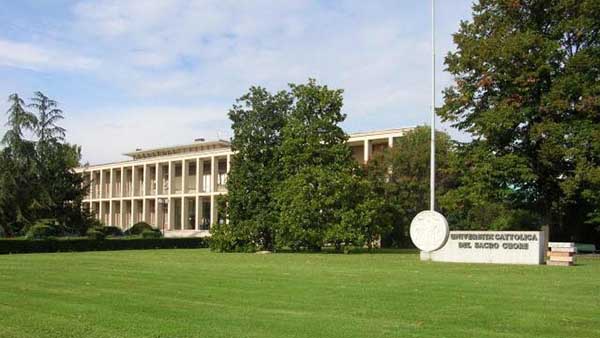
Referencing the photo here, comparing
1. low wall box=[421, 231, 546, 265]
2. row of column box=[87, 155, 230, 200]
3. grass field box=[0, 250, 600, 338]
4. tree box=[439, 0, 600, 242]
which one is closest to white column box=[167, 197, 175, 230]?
row of column box=[87, 155, 230, 200]

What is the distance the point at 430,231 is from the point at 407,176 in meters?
20.6

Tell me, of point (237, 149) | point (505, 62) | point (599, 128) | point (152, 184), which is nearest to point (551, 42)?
point (505, 62)

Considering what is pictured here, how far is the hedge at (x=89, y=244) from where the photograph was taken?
132 feet

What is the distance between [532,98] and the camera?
33344 millimetres

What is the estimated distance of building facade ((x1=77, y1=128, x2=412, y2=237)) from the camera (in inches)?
2972

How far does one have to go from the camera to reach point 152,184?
84250 millimetres

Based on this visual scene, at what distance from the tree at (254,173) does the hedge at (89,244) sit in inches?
180

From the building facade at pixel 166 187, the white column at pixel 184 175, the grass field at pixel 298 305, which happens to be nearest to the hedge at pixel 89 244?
the building facade at pixel 166 187

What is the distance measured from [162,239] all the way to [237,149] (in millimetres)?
11167

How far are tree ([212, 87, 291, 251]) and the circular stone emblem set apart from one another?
14.6m

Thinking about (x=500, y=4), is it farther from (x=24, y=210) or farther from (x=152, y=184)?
(x=152, y=184)

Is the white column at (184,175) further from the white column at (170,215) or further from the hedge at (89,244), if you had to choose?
the hedge at (89,244)

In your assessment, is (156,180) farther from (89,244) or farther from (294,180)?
(294,180)

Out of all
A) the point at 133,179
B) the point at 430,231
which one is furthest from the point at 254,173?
the point at 133,179
